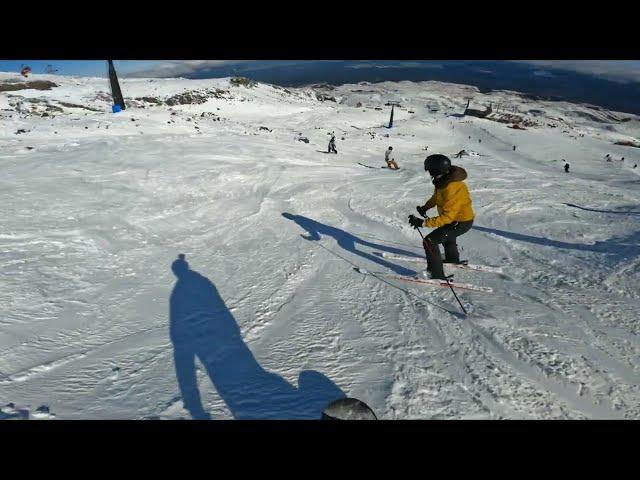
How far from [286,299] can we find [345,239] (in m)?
3.14

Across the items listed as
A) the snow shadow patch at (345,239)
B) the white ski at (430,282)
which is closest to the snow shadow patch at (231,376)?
the white ski at (430,282)

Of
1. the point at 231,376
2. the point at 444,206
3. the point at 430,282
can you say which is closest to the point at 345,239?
the point at 430,282

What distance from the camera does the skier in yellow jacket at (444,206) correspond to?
5461 millimetres

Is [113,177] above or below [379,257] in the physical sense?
above

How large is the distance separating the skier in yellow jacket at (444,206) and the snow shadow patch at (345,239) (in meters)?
0.76

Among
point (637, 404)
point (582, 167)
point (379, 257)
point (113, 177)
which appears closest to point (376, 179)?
point (379, 257)

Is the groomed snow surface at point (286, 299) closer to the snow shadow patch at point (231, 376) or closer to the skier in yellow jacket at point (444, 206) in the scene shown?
the snow shadow patch at point (231, 376)

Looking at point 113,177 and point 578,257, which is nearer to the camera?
point 578,257

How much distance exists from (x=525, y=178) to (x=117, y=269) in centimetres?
1598

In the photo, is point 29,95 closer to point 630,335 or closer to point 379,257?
point 379,257

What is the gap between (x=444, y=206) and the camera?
5.65m

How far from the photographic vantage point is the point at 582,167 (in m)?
27.1

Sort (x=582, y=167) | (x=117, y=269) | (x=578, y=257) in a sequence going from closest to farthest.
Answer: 1. (x=117, y=269)
2. (x=578, y=257)
3. (x=582, y=167)
